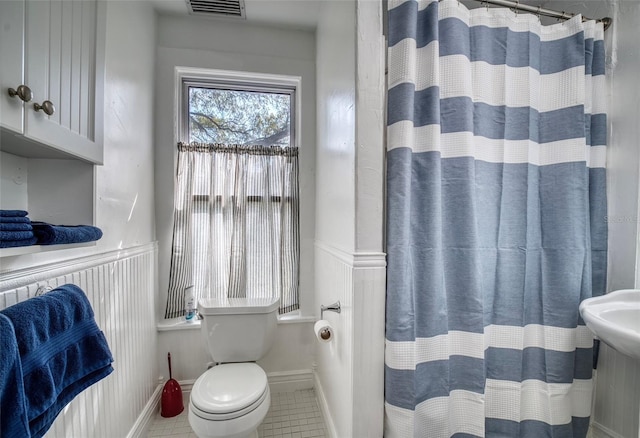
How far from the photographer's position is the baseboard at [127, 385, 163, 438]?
1387 mm

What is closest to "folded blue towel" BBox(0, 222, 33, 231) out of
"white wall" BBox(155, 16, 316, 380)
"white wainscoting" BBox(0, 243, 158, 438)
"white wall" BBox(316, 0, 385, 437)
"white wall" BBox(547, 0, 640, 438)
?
"white wainscoting" BBox(0, 243, 158, 438)

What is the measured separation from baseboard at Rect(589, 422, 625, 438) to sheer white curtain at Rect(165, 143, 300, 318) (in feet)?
5.49

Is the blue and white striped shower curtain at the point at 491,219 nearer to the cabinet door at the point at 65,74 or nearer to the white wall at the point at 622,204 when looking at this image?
the white wall at the point at 622,204

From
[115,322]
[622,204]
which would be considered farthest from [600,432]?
[115,322]

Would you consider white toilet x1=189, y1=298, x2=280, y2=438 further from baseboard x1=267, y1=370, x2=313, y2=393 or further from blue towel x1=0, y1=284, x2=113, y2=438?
blue towel x1=0, y1=284, x2=113, y2=438

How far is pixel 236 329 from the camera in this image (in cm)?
157

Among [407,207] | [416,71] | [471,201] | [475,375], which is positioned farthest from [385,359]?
[416,71]

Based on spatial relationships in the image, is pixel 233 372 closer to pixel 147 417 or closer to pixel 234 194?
pixel 147 417

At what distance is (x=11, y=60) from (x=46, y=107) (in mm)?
111

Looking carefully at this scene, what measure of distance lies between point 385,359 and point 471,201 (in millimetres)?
734

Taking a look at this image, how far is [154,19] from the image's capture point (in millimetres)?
1764

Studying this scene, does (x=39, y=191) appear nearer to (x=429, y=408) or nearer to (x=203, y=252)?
(x=203, y=252)

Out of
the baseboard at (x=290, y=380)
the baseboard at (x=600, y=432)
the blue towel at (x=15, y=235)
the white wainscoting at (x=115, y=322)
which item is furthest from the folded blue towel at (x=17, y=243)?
the baseboard at (x=600, y=432)

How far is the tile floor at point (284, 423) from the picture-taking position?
1515 mm
